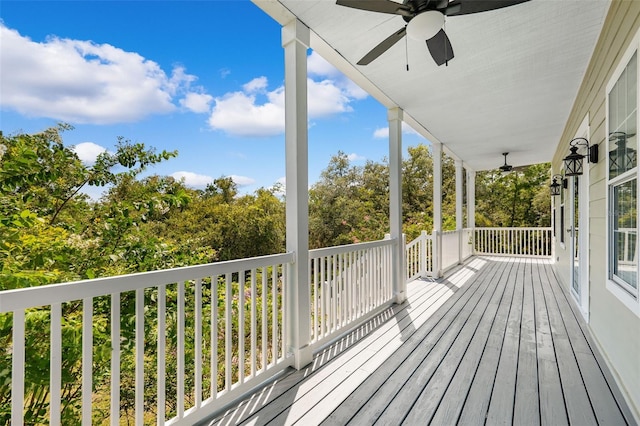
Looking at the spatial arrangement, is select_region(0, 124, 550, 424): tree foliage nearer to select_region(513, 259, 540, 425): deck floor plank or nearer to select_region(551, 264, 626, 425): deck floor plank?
select_region(513, 259, 540, 425): deck floor plank

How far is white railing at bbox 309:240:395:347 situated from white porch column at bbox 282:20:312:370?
0.75 ft

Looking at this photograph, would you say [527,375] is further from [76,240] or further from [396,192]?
[76,240]

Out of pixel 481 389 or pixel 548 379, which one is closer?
pixel 481 389

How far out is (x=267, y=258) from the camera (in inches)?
90.3

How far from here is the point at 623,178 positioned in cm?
213

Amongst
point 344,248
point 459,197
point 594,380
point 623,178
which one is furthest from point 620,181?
point 459,197

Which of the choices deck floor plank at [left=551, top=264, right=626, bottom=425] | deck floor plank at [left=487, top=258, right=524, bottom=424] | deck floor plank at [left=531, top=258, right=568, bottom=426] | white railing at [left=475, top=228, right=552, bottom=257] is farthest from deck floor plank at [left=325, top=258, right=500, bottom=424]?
white railing at [left=475, top=228, right=552, bottom=257]

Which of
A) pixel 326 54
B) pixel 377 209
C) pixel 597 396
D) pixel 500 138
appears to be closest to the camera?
pixel 597 396

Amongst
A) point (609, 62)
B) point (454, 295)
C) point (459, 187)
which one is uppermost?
point (609, 62)

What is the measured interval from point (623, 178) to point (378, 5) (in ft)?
6.49

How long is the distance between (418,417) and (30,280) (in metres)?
2.64

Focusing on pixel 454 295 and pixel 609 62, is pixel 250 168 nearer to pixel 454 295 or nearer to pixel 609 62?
pixel 454 295

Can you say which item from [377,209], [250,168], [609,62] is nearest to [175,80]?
[250,168]

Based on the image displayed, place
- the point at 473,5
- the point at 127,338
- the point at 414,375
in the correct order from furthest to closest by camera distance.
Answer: the point at 127,338
the point at 414,375
the point at 473,5
